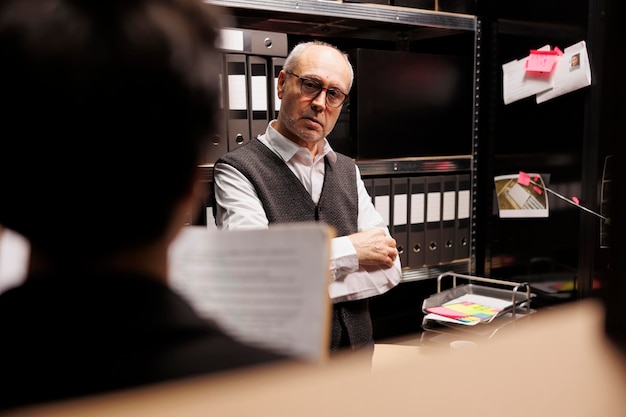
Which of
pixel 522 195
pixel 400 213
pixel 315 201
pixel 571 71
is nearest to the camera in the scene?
pixel 315 201

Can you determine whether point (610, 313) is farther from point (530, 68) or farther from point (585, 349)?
point (530, 68)

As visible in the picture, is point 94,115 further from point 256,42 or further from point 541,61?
point 541,61

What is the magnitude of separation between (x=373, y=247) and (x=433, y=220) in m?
0.76

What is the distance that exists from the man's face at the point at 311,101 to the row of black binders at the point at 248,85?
0.20 m

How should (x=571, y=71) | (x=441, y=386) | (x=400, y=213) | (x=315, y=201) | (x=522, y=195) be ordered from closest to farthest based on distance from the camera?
(x=441, y=386), (x=315, y=201), (x=571, y=71), (x=400, y=213), (x=522, y=195)

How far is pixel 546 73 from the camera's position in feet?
7.36

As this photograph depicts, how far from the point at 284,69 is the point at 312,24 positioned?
65 centimetres

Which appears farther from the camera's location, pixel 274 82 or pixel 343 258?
pixel 274 82

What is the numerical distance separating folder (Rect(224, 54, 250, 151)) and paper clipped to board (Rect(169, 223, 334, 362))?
1710 millimetres

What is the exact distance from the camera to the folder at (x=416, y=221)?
229cm

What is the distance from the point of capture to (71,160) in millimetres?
211

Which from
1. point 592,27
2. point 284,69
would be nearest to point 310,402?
point 284,69

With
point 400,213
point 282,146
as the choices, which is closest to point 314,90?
point 282,146

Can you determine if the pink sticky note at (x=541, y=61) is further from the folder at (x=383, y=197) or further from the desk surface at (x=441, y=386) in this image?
the desk surface at (x=441, y=386)
